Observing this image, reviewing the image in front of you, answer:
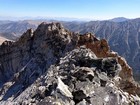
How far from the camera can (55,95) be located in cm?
2848

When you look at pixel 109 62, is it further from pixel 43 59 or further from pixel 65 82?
pixel 43 59

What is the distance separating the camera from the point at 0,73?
6488 centimetres

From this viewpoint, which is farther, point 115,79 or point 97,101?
point 115,79

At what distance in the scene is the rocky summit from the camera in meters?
30.0

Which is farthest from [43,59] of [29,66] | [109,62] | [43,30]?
[109,62]

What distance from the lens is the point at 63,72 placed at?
3594 cm

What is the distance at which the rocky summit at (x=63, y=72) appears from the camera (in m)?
30.0

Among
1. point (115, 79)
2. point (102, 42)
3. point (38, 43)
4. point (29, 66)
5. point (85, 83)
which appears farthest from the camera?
point (38, 43)

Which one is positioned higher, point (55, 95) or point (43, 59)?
point (55, 95)

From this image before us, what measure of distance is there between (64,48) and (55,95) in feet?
91.3

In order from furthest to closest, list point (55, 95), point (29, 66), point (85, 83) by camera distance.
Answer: point (29, 66)
point (85, 83)
point (55, 95)

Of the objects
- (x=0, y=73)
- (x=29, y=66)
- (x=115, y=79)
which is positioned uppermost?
(x=115, y=79)

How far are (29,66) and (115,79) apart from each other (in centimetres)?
2307

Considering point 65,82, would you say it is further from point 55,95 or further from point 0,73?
point 0,73
